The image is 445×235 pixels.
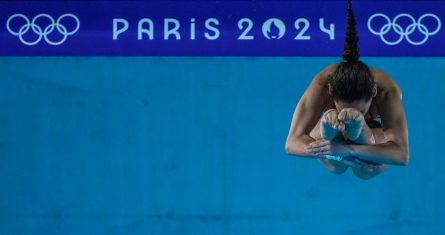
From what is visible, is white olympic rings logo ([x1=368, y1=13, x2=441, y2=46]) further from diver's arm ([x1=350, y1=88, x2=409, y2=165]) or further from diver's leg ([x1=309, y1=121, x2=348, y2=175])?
diver's arm ([x1=350, y1=88, x2=409, y2=165])

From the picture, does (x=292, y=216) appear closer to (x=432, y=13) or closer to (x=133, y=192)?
(x=133, y=192)

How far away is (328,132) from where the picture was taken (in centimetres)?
355

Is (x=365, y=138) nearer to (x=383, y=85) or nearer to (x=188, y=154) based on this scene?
(x=383, y=85)

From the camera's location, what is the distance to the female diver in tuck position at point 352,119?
3.58 metres

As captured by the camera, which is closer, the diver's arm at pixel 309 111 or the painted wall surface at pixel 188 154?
the diver's arm at pixel 309 111

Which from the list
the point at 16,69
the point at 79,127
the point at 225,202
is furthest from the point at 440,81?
the point at 16,69

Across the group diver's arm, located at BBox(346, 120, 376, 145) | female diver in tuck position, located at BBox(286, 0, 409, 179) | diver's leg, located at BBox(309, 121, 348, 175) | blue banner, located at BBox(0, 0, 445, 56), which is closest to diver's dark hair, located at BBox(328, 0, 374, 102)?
female diver in tuck position, located at BBox(286, 0, 409, 179)

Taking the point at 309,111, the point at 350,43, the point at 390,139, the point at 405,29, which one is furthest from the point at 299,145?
the point at 405,29

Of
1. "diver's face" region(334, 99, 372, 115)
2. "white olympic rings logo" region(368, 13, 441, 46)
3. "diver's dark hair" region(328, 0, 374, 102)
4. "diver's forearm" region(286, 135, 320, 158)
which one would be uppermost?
"white olympic rings logo" region(368, 13, 441, 46)

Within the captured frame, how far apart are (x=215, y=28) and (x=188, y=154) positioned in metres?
0.98

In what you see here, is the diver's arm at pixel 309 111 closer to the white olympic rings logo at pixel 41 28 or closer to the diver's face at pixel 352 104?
the diver's face at pixel 352 104

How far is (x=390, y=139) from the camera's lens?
12.9 feet

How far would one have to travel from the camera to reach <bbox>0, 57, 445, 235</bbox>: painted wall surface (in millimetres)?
5758

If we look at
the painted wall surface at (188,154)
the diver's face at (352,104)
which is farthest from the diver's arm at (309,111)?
the painted wall surface at (188,154)
